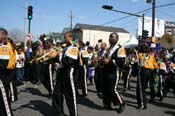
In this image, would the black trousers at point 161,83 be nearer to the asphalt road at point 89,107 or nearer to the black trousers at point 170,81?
→ the black trousers at point 170,81

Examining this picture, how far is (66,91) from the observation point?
675 centimetres

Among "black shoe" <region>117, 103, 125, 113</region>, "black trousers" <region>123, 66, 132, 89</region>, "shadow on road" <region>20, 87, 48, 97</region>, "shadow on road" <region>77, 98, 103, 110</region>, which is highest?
"black trousers" <region>123, 66, 132, 89</region>

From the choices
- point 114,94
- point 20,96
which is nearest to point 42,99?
point 20,96

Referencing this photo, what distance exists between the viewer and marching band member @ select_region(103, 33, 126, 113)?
7.33 m

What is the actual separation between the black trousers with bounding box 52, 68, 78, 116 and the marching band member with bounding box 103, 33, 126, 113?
1127mm

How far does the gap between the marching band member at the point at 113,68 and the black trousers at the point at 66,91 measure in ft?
3.70

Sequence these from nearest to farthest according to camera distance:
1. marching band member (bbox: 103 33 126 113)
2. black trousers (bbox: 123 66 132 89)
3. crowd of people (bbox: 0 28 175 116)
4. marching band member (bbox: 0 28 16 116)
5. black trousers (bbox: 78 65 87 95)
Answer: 1. marching band member (bbox: 0 28 16 116)
2. crowd of people (bbox: 0 28 175 116)
3. marching band member (bbox: 103 33 126 113)
4. black trousers (bbox: 78 65 87 95)
5. black trousers (bbox: 123 66 132 89)

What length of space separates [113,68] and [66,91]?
4.80 ft

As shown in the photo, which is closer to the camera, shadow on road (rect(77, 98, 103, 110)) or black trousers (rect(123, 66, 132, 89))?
shadow on road (rect(77, 98, 103, 110))

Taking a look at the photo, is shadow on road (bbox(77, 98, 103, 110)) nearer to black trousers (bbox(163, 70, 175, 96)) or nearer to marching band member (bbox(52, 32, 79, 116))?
marching band member (bbox(52, 32, 79, 116))

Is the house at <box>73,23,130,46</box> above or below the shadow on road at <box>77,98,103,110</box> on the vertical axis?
above

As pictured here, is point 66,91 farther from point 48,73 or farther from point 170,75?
point 170,75

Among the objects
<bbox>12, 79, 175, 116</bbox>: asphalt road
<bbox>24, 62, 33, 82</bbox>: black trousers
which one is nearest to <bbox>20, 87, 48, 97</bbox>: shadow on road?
<bbox>12, 79, 175, 116</bbox>: asphalt road

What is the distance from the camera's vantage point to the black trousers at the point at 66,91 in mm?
6652
